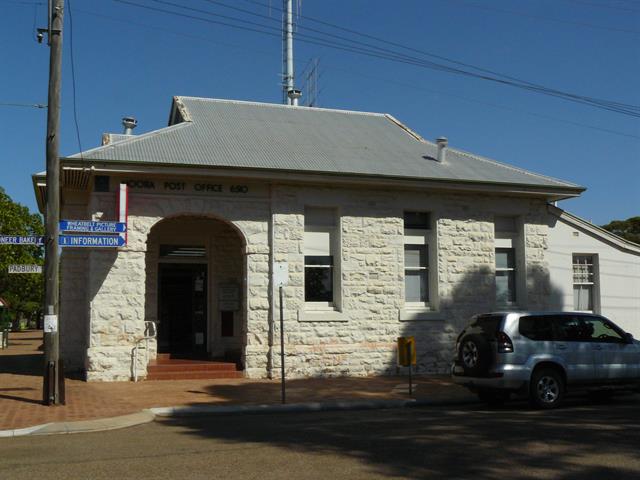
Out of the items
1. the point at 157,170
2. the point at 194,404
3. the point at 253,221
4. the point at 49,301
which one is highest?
the point at 157,170

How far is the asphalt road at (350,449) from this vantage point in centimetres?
704

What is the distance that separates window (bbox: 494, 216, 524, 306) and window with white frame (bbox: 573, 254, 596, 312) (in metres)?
2.17

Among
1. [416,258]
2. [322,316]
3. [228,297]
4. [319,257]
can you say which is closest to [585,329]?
[416,258]

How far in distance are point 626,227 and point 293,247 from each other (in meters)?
45.0

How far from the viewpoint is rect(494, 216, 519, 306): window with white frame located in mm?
19203

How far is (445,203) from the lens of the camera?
18.4 meters

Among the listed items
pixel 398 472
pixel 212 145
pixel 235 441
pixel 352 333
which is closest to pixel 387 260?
pixel 352 333

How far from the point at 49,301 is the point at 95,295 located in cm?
308

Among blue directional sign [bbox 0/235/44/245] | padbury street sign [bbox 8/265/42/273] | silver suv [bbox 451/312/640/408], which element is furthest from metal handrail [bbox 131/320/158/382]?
silver suv [bbox 451/312/640/408]

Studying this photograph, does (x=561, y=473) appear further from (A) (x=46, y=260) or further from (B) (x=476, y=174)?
(B) (x=476, y=174)

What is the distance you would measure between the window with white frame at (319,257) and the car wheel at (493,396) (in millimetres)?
5417

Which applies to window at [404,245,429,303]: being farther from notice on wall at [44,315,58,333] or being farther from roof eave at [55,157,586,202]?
notice on wall at [44,315,58,333]

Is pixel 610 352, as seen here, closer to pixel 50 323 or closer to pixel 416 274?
pixel 416 274

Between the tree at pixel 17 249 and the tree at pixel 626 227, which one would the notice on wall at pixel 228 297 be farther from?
the tree at pixel 626 227
